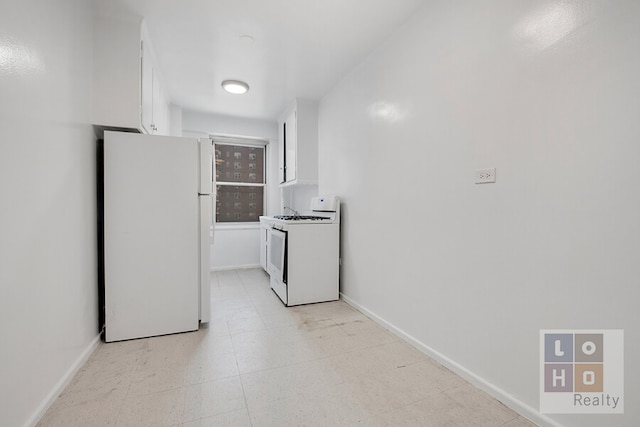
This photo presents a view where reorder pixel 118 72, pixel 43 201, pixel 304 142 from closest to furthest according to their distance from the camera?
1. pixel 43 201
2. pixel 118 72
3. pixel 304 142

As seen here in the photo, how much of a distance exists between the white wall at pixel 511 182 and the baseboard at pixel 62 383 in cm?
233

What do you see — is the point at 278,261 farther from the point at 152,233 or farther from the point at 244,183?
the point at 244,183

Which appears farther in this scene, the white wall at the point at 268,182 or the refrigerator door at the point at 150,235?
the white wall at the point at 268,182

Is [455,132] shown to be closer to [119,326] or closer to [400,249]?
[400,249]

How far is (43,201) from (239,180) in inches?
143

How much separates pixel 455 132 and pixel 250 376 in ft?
6.89

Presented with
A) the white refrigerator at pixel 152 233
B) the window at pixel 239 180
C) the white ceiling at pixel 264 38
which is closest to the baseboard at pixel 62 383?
the white refrigerator at pixel 152 233

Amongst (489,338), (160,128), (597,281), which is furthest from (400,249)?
(160,128)

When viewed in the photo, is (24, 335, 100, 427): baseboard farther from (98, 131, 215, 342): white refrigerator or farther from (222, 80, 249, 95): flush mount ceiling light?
(222, 80, 249, 95): flush mount ceiling light

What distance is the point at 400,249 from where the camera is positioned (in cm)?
241

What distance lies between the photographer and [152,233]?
7.75 ft

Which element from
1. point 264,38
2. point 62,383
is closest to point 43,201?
point 62,383

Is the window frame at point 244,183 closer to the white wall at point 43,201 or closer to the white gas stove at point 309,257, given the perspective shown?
the white gas stove at point 309,257

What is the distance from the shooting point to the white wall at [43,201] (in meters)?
1.23
